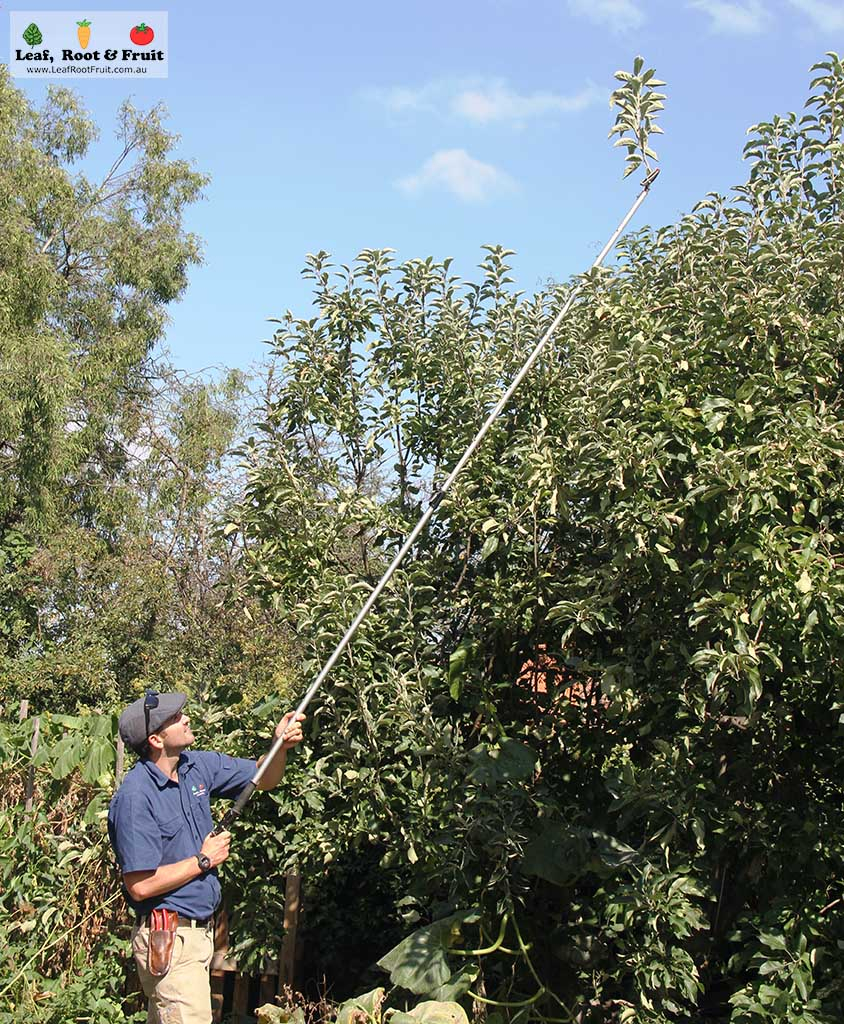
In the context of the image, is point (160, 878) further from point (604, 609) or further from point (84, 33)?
point (84, 33)

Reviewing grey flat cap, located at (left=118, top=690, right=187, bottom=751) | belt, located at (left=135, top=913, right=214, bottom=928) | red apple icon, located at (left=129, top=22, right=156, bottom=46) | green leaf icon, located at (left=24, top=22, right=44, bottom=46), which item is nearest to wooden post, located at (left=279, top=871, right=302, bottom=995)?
belt, located at (left=135, top=913, right=214, bottom=928)

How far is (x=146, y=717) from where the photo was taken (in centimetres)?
409

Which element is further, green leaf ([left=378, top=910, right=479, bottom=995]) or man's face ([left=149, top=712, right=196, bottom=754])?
green leaf ([left=378, top=910, right=479, bottom=995])

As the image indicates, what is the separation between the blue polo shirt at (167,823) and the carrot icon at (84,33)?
1029 centimetres

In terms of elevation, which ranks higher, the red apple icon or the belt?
the red apple icon

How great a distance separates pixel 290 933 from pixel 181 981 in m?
1.44

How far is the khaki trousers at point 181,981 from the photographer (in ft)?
13.0

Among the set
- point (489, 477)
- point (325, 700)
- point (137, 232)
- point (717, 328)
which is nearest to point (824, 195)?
point (717, 328)

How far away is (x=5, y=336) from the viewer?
1568cm

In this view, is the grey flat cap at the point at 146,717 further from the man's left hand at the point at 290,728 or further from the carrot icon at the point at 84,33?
the carrot icon at the point at 84,33

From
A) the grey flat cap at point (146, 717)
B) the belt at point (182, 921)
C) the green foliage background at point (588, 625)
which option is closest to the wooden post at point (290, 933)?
the green foliage background at point (588, 625)

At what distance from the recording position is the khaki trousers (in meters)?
3.95

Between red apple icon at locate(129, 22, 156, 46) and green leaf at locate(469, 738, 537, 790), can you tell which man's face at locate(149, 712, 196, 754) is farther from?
red apple icon at locate(129, 22, 156, 46)

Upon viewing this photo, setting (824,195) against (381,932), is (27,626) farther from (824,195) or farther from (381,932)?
(824,195)
